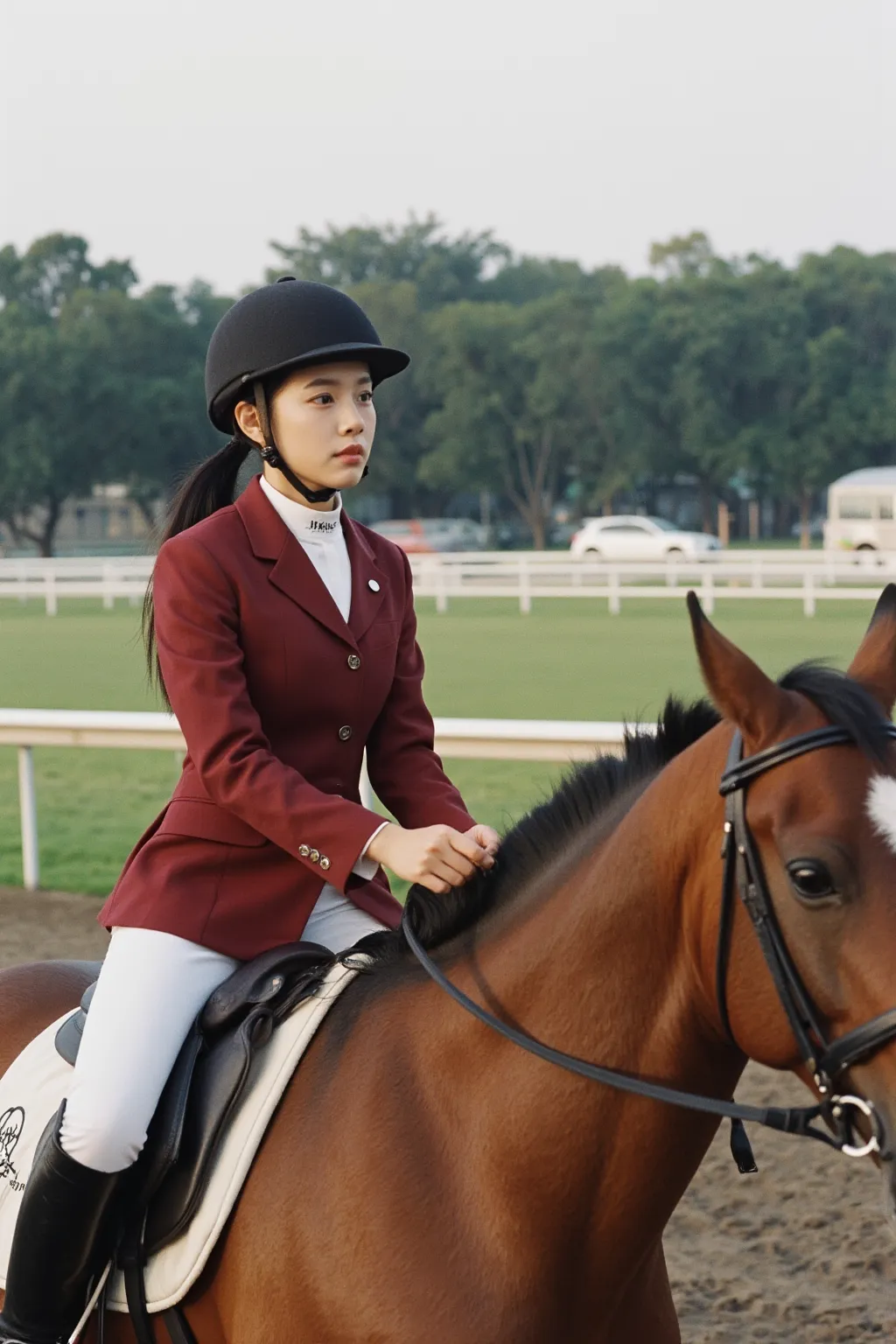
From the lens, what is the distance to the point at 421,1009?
234cm

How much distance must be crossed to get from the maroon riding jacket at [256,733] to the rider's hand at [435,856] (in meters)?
0.06

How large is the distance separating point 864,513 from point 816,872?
1817 inches

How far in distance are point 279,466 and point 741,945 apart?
126 centimetres

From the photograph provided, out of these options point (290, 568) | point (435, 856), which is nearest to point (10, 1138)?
point (435, 856)

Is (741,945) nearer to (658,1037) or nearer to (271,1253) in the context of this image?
(658,1037)

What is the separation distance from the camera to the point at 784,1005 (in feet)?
5.98

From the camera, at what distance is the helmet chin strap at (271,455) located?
105 inches

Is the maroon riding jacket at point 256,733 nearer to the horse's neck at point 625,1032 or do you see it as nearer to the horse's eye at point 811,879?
the horse's neck at point 625,1032

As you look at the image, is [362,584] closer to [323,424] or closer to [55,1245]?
[323,424]

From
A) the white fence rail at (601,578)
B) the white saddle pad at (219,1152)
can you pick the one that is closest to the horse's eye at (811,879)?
the white saddle pad at (219,1152)

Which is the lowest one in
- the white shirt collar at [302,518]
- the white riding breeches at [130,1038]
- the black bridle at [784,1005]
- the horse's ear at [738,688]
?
the white riding breeches at [130,1038]

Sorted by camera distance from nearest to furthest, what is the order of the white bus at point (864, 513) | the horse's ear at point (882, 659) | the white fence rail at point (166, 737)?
the horse's ear at point (882, 659) < the white fence rail at point (166, 737) < the white bus at point (864, 513)

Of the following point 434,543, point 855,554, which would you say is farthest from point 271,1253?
point 434,543

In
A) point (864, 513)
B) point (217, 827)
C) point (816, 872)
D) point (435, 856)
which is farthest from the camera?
point (864, 513)
